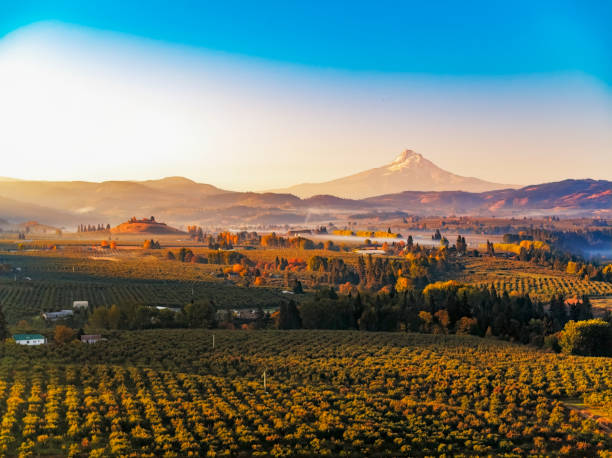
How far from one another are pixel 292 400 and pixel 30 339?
1735 centimetres

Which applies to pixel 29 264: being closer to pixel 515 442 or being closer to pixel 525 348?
pixel 525 348

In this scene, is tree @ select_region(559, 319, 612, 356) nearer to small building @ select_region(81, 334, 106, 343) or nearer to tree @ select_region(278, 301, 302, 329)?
tree @ select_region(278, 301, 302, 329)

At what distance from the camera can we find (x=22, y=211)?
18475 cm

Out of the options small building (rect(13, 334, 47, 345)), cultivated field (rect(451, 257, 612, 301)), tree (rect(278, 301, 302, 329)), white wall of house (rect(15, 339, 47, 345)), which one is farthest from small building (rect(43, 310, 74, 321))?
cultivated field (rect(451, 257, 612, 301))

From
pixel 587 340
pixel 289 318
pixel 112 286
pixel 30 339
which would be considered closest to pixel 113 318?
pixel 30 339

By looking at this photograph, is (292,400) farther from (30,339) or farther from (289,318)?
(289,318)

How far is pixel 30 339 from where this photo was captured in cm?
2809

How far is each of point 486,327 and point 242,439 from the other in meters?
25.3

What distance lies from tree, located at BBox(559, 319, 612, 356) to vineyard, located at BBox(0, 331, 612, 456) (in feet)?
9.44

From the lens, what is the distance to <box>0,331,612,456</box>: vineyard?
43.3 ft

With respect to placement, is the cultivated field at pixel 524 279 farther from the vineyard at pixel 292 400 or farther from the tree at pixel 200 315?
the vineyard at pixel 292 400

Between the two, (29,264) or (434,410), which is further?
(29,264)

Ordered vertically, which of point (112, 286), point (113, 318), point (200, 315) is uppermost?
point (200, 315)

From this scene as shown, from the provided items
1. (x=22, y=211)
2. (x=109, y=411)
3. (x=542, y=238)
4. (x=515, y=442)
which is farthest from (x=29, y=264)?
(x=22, y=211)
